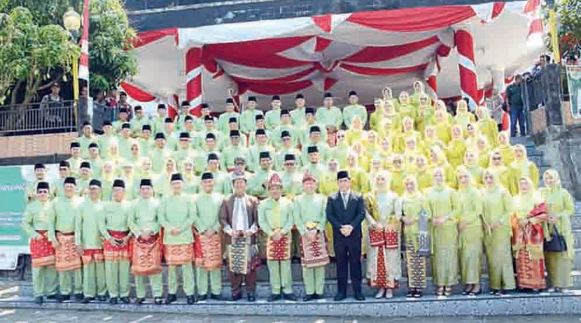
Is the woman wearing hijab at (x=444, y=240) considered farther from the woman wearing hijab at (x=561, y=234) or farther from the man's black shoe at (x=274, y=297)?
the man's black shoe at (x=274, y=297)

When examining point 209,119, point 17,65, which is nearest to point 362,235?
point 209,119

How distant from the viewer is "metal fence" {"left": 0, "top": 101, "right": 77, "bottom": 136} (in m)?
10.7

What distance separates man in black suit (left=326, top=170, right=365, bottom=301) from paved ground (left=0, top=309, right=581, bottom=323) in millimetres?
458

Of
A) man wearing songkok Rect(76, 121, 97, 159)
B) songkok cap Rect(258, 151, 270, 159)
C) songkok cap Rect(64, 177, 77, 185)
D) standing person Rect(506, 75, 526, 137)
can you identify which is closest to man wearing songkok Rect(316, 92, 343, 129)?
songkok cap Rect(258, 151, 270, 159)

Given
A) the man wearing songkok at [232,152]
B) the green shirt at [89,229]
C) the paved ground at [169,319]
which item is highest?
the man wearing songkok at [232,152]

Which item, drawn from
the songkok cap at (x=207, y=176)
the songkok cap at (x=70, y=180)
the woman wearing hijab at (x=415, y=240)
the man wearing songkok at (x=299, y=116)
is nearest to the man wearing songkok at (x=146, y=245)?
the songkok cap at (x=207, y=176)

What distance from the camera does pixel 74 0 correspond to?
1156 cm

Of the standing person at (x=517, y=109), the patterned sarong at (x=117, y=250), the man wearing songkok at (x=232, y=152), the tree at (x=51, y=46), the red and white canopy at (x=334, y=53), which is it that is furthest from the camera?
the standing person at (x=517, y=109)

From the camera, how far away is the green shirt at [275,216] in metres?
7.06

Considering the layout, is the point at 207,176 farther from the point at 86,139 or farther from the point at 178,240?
the point at 86,139

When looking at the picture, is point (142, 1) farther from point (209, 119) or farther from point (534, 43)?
point (534, 43)

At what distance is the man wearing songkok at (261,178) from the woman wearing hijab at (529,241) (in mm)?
2993

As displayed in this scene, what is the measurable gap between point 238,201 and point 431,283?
7.85 feet

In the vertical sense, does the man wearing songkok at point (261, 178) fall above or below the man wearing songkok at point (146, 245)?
above
